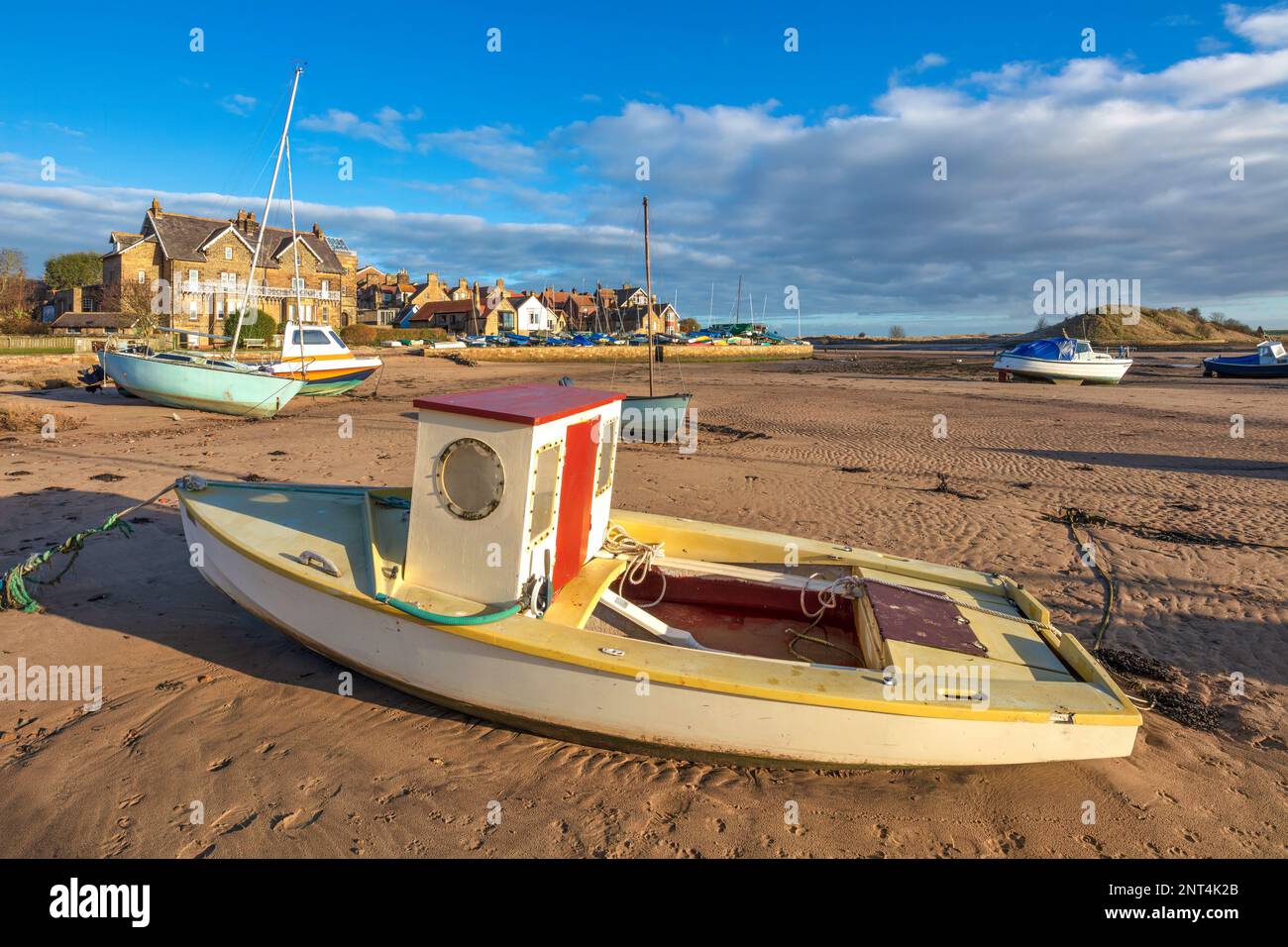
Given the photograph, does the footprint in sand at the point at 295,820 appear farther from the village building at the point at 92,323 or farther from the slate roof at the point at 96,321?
the slate roof at the point at 96,321

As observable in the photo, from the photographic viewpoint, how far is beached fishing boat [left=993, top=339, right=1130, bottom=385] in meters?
32.5

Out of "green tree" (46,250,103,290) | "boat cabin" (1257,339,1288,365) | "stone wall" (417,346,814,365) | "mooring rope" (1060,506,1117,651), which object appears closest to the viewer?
"mooring rope" (1060,506,1117,651)

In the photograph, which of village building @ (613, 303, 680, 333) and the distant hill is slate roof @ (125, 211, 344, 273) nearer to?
village building @ (613, 303, 680, 333)

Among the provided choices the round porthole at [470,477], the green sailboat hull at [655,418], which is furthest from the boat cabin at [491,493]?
the green sailboat hull at [655,418]

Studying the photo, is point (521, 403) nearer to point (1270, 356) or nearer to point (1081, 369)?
point (1081, 369)

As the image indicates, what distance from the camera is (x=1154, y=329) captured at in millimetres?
94750

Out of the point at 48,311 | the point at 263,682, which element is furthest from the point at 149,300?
the point at 263,682

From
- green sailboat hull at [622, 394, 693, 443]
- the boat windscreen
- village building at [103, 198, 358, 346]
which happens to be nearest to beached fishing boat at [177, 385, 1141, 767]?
green sailboat hull at [622, 394, 693, 443]

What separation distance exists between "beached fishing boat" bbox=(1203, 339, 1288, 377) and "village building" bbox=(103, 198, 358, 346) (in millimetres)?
50404

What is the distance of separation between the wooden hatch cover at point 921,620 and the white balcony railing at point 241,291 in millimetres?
46878

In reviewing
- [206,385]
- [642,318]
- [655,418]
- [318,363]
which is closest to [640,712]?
[655,418]

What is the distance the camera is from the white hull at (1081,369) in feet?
107

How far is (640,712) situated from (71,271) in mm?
81677
